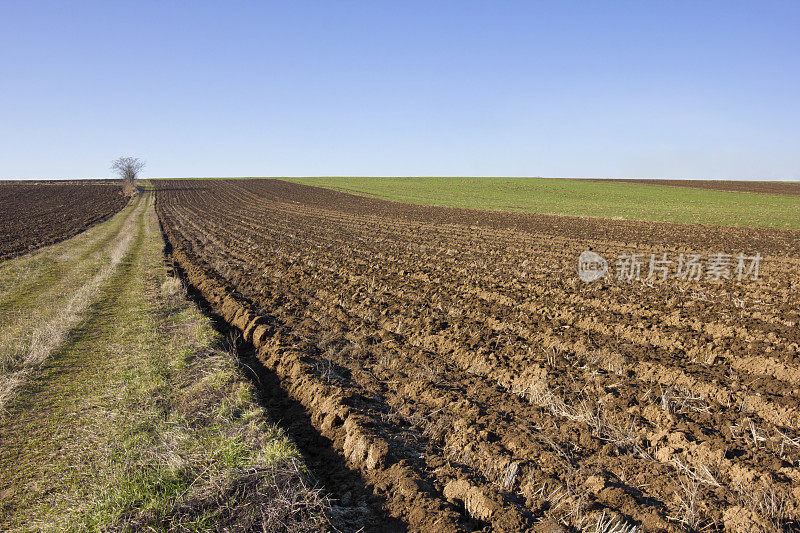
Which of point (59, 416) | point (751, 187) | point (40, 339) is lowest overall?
point (59, 416)

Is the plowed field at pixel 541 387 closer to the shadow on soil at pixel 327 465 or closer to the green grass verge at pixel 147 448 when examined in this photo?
the shadow on soil at pixel 327 465

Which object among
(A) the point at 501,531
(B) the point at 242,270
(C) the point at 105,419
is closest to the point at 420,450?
(A) the point at 501,531

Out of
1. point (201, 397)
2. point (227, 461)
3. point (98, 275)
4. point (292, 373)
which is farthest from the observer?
point (98, 275)

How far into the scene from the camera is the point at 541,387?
5.51m

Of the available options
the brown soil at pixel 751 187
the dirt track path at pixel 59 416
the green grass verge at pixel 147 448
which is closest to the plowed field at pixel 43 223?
the dirt track path at pixel 59 416

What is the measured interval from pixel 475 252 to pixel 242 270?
7.96 meters

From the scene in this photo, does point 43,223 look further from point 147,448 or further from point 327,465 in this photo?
point 327,465

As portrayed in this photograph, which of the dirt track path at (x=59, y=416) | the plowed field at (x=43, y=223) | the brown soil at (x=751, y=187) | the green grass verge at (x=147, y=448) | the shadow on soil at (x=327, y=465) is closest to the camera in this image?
the green grass verge at (x=147, y=448)

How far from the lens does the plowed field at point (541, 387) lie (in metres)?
3.72

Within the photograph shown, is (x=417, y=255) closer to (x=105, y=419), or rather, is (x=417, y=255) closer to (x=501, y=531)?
(x=105, y=419)

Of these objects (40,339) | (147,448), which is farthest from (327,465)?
(40,339)

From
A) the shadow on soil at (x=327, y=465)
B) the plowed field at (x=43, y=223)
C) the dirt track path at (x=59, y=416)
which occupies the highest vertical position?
the plowed field at (x=43, y=223)

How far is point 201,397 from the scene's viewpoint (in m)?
5.54

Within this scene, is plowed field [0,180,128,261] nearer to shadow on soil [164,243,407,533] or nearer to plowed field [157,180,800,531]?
plowed field [157,180,800,531]
